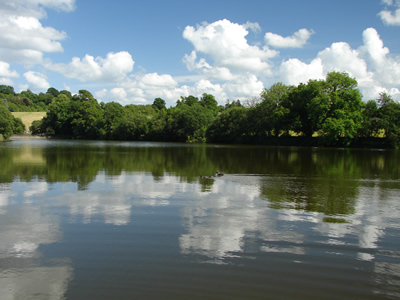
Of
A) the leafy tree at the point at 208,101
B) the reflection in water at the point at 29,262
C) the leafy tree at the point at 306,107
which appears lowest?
the reflection in water at the point at 29,262

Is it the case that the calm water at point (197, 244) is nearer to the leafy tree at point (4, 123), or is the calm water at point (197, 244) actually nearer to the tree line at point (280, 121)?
the tree line at point (280, 121)

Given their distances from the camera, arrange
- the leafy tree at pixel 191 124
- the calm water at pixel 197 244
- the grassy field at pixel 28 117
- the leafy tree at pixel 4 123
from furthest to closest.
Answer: the grassy field at pixel 28 117
the leafy tree at pixel 191 124
the leafy tree at pixel 4 123
the calm water at pixel 197 244

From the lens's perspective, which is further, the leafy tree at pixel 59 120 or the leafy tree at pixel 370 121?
the leafy tree at pixel 59 120

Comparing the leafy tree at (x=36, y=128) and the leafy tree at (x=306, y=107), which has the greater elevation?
the leafy tree at (x=306, y=107)

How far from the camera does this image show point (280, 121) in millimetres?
73625

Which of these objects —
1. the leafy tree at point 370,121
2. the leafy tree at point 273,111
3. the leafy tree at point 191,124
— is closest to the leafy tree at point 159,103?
the leafy tree at point 191,124

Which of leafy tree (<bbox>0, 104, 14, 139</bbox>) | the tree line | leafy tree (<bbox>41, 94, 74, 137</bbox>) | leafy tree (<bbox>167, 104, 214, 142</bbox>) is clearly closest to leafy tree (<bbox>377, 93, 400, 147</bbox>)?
the tree line

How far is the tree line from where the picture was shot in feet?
201

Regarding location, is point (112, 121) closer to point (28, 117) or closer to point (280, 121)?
point (28, 117)

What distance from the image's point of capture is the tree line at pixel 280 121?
61.3m

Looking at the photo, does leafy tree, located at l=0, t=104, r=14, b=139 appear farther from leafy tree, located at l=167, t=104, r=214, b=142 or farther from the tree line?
leafy tree, located at l=167, t=104, r=214, b=142

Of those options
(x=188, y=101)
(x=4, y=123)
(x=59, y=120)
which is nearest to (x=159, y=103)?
(x=188, y=101)

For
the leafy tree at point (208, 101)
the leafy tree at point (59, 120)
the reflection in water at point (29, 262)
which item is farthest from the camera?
the leafy tree at point (208, 101)

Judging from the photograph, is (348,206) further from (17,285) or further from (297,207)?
(17,285)
